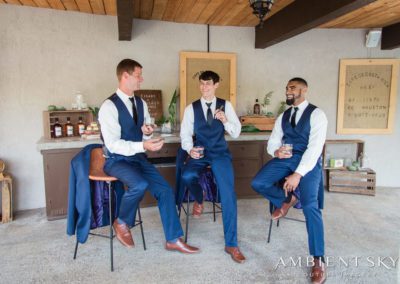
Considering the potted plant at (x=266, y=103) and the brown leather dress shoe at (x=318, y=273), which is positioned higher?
the potted plant at (x=266, y=103)

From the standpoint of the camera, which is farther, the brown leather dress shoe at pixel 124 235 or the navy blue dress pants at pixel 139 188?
the brown leather dress shoe at pixel 124 235

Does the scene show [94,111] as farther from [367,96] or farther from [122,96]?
[367,96]

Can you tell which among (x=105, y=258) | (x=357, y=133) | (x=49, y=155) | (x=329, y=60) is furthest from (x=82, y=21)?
(x=357, y=133)

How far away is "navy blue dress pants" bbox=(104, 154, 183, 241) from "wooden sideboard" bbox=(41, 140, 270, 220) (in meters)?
1.01

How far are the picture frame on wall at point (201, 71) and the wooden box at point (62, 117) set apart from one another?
1232mm

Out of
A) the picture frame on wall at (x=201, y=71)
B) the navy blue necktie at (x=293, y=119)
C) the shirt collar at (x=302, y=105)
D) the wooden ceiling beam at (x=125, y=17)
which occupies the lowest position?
the navy blue necktie at (x=293, y=119)

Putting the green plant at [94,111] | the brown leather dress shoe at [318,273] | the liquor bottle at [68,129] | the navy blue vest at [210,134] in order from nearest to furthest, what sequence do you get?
the brown leather dress shoe at [318,273] → the navy blue vest at [210,134] → the liquor bottle at [68,129] → the green plant at [94,111]

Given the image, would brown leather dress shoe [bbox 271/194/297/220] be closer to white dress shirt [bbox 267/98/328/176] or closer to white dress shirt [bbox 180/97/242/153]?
white dress shirt [bbox 267/98/328/176]

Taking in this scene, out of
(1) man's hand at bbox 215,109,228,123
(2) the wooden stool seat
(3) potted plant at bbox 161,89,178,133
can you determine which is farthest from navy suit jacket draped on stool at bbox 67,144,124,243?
(3) potted plant at bbox 161,89,178,133

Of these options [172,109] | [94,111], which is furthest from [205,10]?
[94,111]

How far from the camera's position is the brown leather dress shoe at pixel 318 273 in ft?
7.78

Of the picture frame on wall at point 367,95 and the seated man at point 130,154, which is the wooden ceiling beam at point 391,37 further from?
the seated man at point 130,154

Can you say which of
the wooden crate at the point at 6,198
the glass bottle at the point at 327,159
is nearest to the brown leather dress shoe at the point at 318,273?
the glass bottle at the point at 327,159

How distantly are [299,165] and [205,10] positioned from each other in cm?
217
